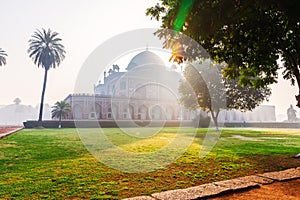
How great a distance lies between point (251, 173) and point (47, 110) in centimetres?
17033

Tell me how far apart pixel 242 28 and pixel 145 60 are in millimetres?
62687

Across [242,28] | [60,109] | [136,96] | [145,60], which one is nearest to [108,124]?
[60,109]

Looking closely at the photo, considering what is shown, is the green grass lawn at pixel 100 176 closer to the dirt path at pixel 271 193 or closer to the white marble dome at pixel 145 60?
the dirt path at pixel 271 193

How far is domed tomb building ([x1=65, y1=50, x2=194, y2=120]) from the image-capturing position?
192 feet

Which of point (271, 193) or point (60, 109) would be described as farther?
point (60, 109)

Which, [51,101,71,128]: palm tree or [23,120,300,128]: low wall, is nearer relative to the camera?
[23,120,300,128]: low wall

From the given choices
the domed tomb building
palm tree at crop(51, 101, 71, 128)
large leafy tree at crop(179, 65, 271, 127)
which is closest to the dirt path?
large leafy tree at crop(179, 65, 271, 127)

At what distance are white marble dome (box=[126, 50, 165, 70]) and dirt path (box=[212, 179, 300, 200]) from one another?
6618cm

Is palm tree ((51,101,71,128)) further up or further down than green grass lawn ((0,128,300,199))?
further up

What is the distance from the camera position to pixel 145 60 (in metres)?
69.6

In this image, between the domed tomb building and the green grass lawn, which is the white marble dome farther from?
the green grass lawn

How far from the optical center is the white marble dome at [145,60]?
229 feet

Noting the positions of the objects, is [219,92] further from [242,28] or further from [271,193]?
[271,193]

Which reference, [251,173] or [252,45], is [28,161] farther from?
[252,45]
